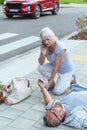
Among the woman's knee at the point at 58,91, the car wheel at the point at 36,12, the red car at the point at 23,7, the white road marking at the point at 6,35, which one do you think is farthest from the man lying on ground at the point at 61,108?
the car wheel at the point at 36,12

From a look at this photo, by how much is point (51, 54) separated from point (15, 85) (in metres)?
0.85

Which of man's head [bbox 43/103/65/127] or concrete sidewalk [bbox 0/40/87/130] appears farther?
concrete sidewalk [bbox 0/40/87/130]

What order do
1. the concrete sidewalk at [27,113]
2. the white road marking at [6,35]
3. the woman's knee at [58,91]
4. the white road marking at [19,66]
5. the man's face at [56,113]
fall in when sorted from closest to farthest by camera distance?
the man's face at [56,113] → the concrete sidewalk at [27,113] → the woman's knee at [58,91] → the white road marking at [19,66] → the white road marking at [6,35]

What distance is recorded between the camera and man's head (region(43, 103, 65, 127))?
5.12m

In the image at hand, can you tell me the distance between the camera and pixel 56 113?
516 centimetres

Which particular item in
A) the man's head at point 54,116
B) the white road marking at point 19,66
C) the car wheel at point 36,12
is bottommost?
the car wheel at point 36,12

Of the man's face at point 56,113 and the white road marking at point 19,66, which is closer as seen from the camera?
the man's face at point 56,113

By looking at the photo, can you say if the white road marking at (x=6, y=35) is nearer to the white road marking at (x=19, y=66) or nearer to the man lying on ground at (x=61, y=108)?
the white road marking at (x=19, y=66)

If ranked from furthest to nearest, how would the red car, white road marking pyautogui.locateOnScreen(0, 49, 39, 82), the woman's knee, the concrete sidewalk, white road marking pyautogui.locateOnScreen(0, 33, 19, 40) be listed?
the red car < white road marking pyautogui.locateOnScreen(0, 33, 19, 40) < white road marking pyautogui.locateOnScreen(0, 49, 39, 82) < the woman's knee < the concrete sidewalk

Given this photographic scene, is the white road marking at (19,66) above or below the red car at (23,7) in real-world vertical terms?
above

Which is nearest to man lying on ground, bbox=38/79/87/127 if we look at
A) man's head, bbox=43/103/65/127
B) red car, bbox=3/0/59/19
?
man's head, bbox=43/103/65/127

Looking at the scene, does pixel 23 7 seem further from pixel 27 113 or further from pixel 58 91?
pixel 27 113

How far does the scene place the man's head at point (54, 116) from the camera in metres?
5.12

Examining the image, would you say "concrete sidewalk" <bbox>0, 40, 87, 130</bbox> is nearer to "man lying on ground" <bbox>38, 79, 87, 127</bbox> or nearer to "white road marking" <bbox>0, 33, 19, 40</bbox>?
"man lying on ground" <bbox>38, 79, 87, 127</bbox>
